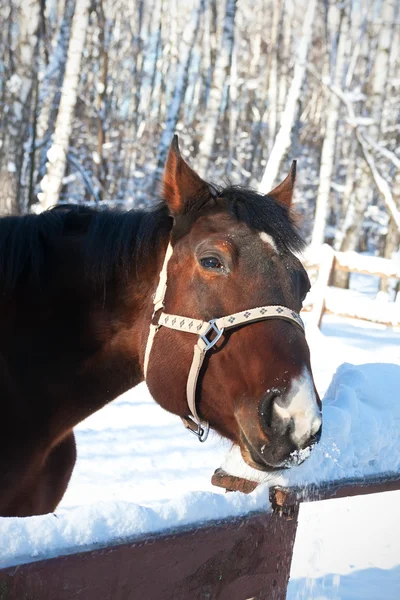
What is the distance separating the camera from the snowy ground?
1.36 m

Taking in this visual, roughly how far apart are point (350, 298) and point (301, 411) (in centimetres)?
739

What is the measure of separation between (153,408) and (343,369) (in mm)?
3941

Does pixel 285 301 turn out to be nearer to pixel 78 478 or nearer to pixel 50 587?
pixel 50 587

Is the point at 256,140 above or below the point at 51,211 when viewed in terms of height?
above

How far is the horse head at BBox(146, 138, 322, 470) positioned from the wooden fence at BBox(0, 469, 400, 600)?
0.64 ft

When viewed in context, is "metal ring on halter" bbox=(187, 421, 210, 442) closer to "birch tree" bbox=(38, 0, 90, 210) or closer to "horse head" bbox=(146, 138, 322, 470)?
"horse head" bbox=(146, 138, 322, 470)

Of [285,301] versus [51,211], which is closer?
[285,301]

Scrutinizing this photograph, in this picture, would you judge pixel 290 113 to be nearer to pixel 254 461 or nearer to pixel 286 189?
pixel 286 189

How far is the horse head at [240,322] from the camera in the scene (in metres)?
1.82

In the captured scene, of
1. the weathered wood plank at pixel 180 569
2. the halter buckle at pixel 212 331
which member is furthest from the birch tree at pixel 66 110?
the weathered wood plank at pixel 180 569

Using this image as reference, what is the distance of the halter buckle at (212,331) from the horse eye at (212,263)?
200 mm

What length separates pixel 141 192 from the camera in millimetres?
22656

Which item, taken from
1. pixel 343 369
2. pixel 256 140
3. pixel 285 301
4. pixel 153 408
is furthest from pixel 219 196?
pixel 256 140

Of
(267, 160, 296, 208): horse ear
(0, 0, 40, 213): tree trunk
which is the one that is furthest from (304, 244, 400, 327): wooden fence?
(267, 160, 296, 208): horse ear
